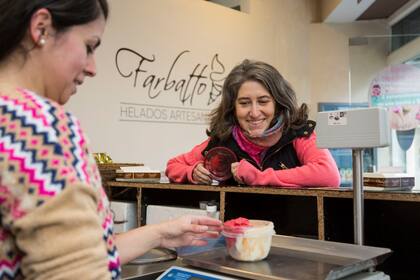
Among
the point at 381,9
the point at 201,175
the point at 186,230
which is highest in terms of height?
the point at 381,9

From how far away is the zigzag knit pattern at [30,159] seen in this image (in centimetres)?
52

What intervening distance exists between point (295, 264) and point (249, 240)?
110mm

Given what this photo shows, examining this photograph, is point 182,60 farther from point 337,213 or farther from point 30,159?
point 30,159

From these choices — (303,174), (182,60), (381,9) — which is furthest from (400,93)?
(303,174)

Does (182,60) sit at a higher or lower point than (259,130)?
higher

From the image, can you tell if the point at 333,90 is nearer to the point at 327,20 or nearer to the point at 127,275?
the point at 327,20

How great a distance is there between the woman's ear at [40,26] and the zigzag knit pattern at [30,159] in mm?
94

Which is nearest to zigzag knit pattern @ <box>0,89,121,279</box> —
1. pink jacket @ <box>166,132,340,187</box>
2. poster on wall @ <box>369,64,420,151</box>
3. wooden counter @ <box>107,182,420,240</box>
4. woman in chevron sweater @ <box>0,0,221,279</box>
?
woman in chevron sweater @ <box>0,0,221,279</box>

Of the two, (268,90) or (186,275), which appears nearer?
(186,275)

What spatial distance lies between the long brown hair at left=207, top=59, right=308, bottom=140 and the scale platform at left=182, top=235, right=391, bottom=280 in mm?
872

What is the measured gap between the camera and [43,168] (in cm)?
52

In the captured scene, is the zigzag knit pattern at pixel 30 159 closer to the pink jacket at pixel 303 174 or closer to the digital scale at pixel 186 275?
the digital scale at pixel 186 275

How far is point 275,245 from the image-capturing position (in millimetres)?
1121

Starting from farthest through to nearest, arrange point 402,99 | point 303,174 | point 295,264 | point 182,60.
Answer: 1. point 402,99
2. point 182,60
3. point 303,174
4. point 295,264
